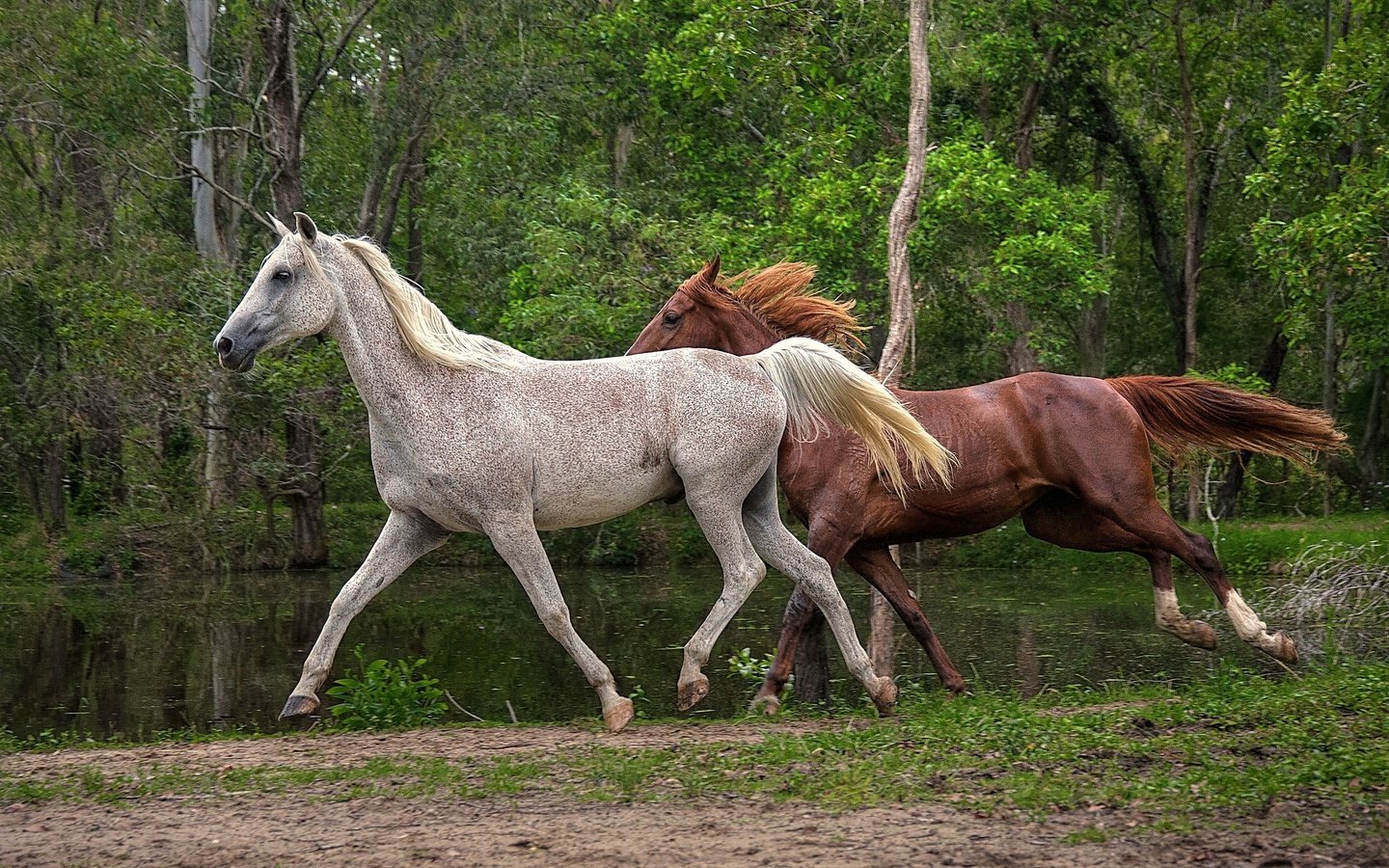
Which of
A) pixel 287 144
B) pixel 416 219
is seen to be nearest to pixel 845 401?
pixel 287 144

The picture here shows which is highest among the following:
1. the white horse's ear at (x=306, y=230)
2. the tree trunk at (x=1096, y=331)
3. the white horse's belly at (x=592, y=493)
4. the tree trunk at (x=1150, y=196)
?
the tree trunk at (x=1150, y=196)

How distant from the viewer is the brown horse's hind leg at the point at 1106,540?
29.3ft

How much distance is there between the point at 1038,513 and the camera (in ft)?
30.5

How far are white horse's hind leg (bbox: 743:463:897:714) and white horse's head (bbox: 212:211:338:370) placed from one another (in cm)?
255

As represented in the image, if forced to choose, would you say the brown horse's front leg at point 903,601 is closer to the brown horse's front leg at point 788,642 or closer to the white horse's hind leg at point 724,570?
the brown horse's front leg at point 788,642

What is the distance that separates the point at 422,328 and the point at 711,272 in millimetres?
2317

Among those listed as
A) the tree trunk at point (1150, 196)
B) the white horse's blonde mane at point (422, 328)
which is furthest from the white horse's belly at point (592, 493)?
the tree trunk at point (1150, 196)

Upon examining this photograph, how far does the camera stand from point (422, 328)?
7.49 meters

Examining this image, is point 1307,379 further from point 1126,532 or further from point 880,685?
point 880,685

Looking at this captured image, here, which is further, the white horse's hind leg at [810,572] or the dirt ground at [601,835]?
the white horse's hind leg at [810,572]

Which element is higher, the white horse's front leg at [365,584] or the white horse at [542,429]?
the white horse at [542,429]

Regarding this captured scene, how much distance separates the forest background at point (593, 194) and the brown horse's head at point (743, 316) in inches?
288

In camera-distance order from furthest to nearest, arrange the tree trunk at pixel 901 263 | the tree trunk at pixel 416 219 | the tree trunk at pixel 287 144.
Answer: the tree trunk at pixel 416 219 → the tree trunk at pixel 287 144 → the tree trunk at pixel 901 263

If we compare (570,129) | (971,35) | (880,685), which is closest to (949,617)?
(880,685)
